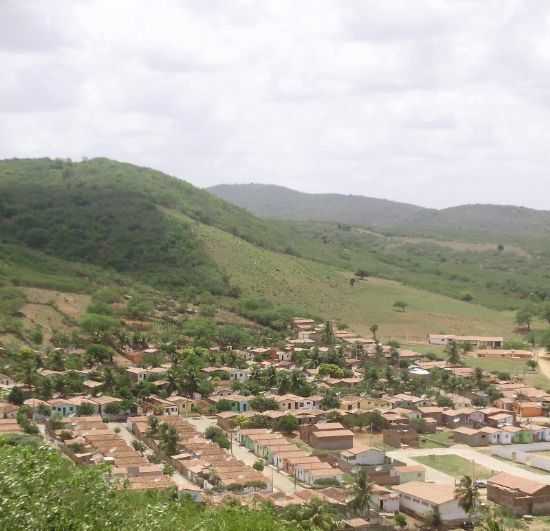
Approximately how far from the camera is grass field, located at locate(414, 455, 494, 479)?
34.5 m

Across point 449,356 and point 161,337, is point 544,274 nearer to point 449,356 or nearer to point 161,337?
point 449,356

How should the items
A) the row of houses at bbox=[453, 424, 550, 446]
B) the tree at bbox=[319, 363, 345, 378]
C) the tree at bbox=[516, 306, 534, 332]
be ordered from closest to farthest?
the row of houses at bbox=[453, 424, 550, 446], the tree at bbox=[319, 363, 345, 378], the tree at bbox=[516, 306, 534, 332]

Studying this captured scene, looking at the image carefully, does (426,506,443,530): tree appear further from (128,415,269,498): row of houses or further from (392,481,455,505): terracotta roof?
(128,415,269,498): row of houses

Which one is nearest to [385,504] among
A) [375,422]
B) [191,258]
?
[375,422]

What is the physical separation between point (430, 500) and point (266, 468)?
27.0ft

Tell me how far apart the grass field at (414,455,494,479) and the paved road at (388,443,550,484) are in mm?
412

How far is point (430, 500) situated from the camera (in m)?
28.9

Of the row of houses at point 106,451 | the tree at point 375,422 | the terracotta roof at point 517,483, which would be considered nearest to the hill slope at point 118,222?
the tree at point 375,422

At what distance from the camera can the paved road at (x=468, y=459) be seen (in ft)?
112

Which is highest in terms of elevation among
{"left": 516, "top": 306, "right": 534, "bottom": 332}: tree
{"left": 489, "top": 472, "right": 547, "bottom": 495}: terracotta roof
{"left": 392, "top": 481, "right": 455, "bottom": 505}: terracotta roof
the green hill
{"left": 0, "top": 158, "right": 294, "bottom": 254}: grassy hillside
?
{"left": 0, "top": 158, "right": 294, "bottom": 254}: grassy hillside

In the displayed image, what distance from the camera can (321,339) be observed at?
6494 centimetres

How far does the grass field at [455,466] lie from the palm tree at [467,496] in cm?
613

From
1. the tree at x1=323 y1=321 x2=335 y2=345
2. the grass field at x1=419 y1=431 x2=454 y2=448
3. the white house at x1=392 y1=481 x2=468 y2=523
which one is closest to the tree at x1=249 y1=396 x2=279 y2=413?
the grass field at x1=419 y1=431 x2=454 y2=448

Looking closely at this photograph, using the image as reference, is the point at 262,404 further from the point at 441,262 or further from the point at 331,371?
the point at 441,262
